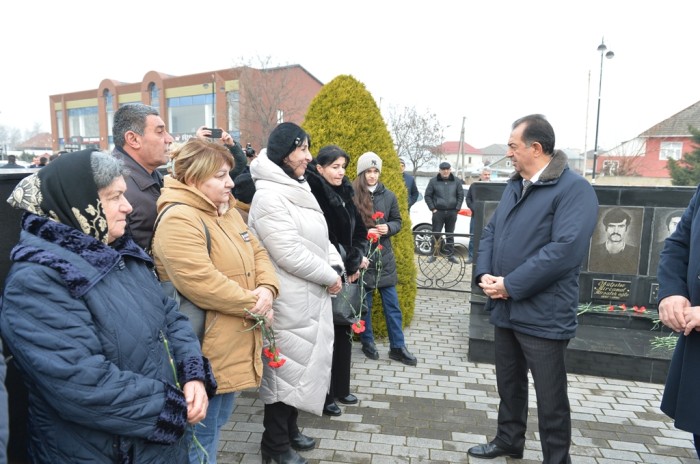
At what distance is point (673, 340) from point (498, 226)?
112 inches

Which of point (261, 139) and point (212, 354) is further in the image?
point (261, 139)

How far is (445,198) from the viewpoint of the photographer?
1011 cm

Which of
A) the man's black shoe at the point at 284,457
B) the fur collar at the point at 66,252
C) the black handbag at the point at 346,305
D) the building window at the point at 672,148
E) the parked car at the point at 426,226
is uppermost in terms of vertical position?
the building window at the point at 672,148

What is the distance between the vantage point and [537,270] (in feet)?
8.79

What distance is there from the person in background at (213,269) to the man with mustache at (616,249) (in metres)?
4.05

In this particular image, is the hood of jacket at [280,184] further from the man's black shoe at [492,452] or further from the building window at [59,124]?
the building window at [59,124]

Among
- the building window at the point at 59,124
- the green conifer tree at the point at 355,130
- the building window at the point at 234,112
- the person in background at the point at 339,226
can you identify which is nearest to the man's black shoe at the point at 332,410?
the person in background at the point at 339,226

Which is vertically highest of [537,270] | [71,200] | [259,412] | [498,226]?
[71,200]

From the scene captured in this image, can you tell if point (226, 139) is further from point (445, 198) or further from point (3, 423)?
point (445, 198)

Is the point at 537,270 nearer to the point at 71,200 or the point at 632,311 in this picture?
the point at 71,200

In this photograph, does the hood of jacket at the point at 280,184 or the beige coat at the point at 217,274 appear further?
the hood of jacket at the point at 280,184

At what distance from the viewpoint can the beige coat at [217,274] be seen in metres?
2.23

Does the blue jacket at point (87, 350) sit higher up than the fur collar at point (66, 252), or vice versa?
the fur collar at point (66, 252)

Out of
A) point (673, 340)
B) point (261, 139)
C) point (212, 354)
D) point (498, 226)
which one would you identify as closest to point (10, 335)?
point (212, 354)
